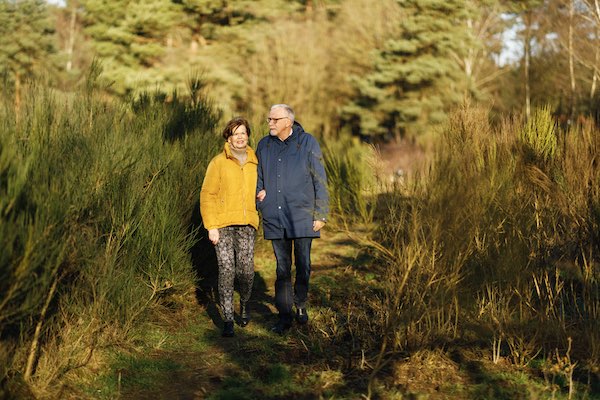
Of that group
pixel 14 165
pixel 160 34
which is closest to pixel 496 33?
pixel 160 34

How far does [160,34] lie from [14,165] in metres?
24.7

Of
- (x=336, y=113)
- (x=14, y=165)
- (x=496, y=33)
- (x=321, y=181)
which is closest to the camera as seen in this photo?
(x=14, y=165)

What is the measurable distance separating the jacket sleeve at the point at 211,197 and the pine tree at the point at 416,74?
1918 cm

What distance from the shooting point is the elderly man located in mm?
5570

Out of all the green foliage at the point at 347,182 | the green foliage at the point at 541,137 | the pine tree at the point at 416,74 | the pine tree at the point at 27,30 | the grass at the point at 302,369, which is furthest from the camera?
the pine tree at the point at 27,30

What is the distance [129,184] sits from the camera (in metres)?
5.20

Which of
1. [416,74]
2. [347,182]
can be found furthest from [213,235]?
[416,74]

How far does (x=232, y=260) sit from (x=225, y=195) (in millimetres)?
510

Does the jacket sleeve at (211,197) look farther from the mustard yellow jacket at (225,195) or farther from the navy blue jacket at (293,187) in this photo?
the navy blue jacket at (293,187)

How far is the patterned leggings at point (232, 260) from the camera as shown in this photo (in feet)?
18.2

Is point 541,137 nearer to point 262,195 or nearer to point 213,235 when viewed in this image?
point 262,195

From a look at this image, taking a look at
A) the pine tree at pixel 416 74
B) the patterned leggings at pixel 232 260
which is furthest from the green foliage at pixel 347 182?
the pine tree at pixel 416 74

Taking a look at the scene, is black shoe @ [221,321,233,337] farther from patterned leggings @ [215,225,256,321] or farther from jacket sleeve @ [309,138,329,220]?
jacket sleeve @ [309,138,329,220]

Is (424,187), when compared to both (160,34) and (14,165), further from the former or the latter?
(160,34)
